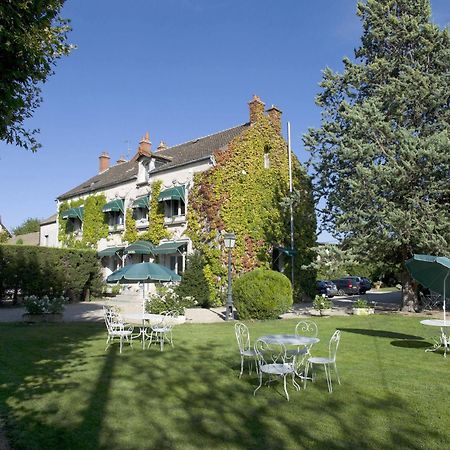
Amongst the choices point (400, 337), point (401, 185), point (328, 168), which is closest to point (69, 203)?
point (328, 168)

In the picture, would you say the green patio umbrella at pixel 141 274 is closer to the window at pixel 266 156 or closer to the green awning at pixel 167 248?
the green awning at pixel 167 248

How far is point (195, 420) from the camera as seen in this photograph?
5934 mm

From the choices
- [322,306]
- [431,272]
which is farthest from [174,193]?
[431,272]

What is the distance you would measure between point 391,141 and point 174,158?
47.1 feet

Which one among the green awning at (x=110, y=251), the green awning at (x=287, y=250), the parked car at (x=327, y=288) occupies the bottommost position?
the parked car at (x=327, y=288)

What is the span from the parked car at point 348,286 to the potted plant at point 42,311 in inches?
1053

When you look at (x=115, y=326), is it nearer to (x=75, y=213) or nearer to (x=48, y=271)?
(x=48, y=271)

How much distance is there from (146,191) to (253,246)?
882 cm

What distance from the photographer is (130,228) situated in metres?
30.2

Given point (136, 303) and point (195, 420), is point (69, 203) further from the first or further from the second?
point (195, 420)

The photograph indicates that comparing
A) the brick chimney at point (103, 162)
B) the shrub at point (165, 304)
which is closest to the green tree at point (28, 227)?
the brick chimney at point (103, 162)

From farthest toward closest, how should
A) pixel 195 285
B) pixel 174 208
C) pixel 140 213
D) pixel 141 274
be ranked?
pixel 140 213 → pixel 174 208 → pixel 195 285 → pixel 141 274

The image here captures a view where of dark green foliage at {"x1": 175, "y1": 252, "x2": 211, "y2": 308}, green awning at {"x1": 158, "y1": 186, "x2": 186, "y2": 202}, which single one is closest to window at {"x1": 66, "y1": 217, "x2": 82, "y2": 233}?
green awning at {"x1": 158, "y1": 186, "x2": 186, "y2": 202}

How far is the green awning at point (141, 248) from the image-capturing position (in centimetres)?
2707
